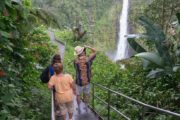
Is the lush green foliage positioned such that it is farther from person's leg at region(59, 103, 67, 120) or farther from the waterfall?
the waterfall

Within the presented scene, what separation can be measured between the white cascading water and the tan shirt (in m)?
22.3

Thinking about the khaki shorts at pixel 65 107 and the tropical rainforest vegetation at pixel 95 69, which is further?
the khaki shorts at pixel 65 107

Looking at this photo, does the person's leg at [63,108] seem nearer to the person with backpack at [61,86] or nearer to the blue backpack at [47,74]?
the person with backpack at [61,86]

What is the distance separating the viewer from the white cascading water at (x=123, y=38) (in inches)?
1117

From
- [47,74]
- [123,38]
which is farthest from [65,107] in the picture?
[123,38]

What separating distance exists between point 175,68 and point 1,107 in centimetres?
495

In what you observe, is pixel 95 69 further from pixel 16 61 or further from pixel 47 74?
pixel 16 61

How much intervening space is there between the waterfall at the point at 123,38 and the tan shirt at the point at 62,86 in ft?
73.2

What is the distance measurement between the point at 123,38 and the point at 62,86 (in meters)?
26.1

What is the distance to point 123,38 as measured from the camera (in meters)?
30.9

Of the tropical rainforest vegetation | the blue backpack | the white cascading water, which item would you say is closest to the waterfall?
the white cascading water

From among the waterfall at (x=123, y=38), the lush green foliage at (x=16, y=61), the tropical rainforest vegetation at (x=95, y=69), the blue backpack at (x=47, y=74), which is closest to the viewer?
the lush green foliage at (x=16, y=61)

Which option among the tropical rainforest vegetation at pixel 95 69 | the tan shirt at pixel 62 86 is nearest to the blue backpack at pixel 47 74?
the tropical rainforest vegetation at pixel 95 69

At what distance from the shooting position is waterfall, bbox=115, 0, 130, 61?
1117 inches
